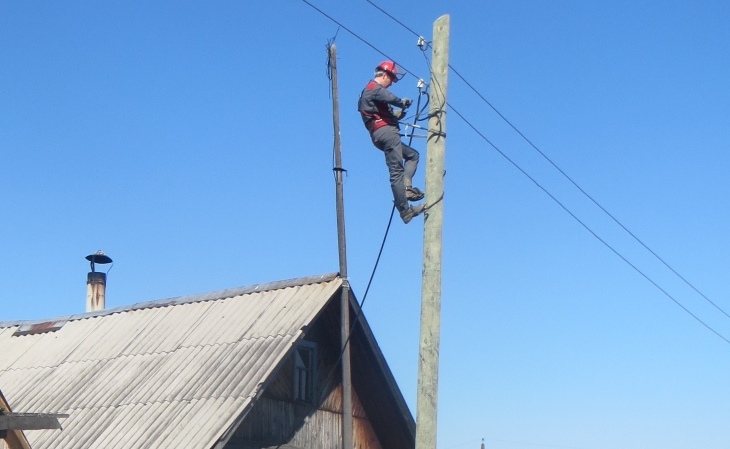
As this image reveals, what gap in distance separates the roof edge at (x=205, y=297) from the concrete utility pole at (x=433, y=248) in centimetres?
498

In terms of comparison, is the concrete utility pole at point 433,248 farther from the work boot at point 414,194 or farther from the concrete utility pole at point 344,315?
the concrete utility pole at point 344,315

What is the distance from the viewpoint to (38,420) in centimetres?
946

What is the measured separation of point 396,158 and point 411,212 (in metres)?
0.69

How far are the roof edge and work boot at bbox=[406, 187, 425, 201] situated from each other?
449cm

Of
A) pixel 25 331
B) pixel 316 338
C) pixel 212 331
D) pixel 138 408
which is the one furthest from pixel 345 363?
pixel 25 331

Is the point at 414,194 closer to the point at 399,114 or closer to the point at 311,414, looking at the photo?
the point at 399,114

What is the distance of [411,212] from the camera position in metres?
9.59

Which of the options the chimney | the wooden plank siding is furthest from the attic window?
the chimney

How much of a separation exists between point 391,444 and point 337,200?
12.9 feet

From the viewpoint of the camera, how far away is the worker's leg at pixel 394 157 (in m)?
9.89

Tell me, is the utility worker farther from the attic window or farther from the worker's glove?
the attic window

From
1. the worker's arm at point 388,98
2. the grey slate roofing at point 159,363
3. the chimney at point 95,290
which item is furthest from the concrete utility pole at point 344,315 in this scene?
the chimney at point 95,290

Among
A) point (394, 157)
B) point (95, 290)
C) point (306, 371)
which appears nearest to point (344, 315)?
point (306, 371)

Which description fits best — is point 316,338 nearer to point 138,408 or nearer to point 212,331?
point 212,331
